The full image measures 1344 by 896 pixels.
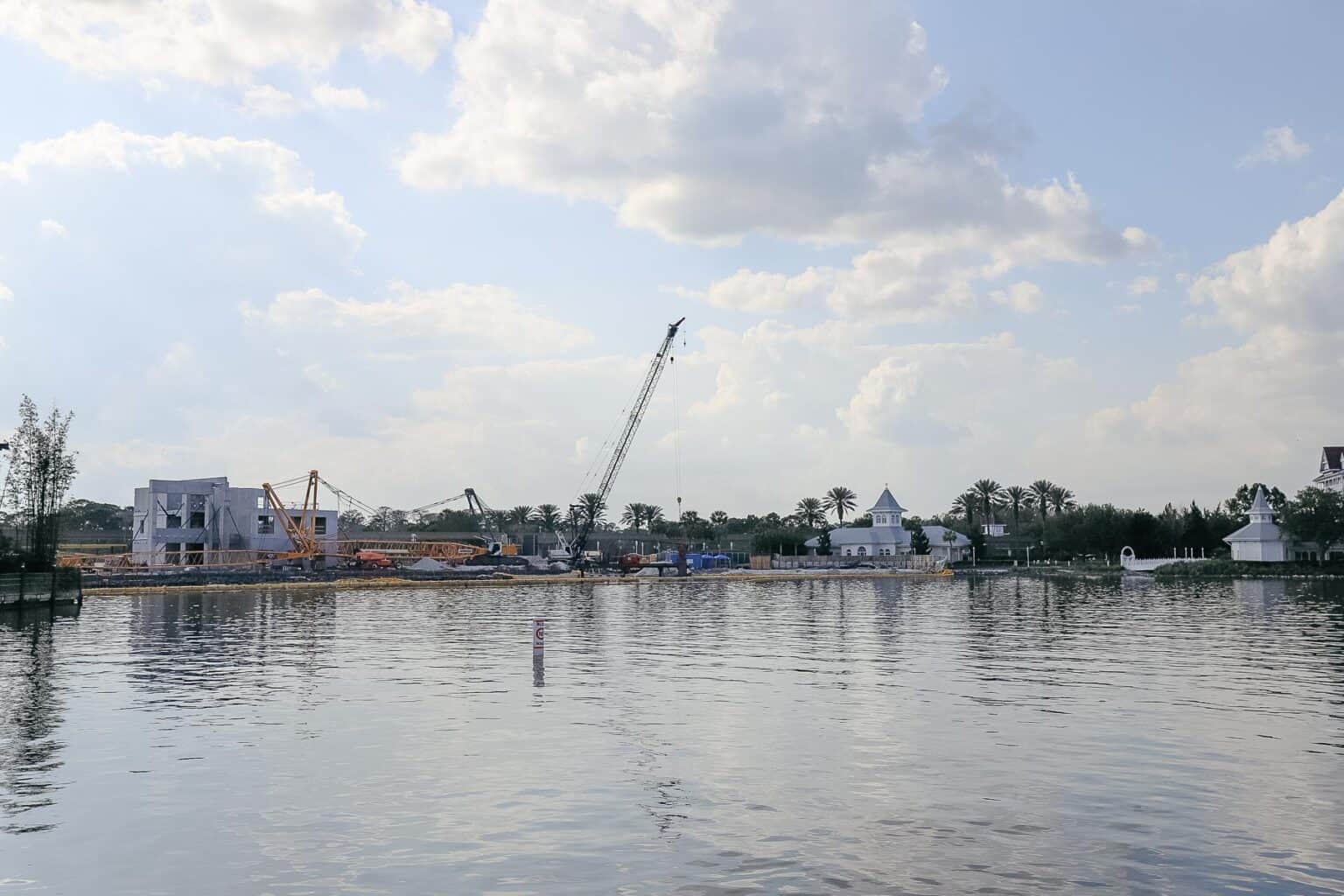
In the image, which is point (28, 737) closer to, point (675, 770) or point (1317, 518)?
point (675, 770)

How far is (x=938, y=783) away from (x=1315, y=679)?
74.7 feet

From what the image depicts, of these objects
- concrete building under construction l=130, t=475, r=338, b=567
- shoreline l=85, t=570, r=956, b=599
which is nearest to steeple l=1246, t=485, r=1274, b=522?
shoreline l=85, t=570, r=956, b=599

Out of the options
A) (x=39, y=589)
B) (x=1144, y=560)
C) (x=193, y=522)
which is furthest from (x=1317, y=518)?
(x=193, y=522)

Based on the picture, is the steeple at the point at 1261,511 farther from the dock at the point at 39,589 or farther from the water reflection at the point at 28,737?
the water reflection at the point at 28,737

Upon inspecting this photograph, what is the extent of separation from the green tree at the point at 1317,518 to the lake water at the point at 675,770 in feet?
415

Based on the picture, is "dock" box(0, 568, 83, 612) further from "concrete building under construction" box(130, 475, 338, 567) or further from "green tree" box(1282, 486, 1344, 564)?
"green tree" box(1282, 486, 1344, 564)

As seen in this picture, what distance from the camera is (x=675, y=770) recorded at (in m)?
21.7

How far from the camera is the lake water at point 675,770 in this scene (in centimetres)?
1507

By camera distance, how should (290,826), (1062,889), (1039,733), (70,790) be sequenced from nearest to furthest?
1. (1062,889)
2. (290,826)
3. (70,790)
4. (1039,733)

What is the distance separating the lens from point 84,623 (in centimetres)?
6656

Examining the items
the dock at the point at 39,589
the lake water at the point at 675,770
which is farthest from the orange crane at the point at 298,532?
the lake water at the point at 675,770

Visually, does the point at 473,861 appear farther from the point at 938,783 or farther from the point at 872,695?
the point at 872,695

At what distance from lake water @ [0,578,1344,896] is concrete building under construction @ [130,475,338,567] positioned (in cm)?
12243

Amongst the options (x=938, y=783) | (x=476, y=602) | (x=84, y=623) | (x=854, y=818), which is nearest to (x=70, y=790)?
(x=854, y=818)
